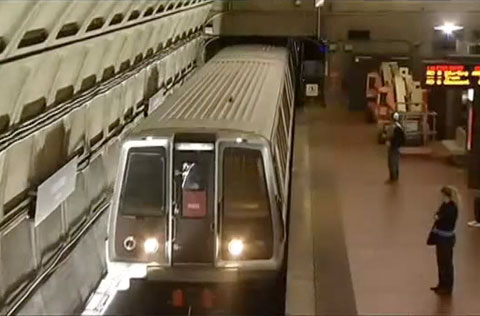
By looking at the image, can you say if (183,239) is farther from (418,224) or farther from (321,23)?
(321,23)

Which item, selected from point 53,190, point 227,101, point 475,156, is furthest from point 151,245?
point 475,156

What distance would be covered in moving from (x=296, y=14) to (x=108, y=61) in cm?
1061

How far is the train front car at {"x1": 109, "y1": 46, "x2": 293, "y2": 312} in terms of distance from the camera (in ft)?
29.0

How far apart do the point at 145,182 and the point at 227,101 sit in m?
1.79

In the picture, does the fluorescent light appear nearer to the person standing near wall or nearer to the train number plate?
the person standing near wall

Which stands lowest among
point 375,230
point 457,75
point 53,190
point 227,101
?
point 375,230

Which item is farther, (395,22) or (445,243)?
(395,22)

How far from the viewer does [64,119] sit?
11578 mm

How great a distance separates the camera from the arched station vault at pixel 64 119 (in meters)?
8.38

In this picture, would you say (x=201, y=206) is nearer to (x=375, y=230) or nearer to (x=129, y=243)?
(x=129, y=243)

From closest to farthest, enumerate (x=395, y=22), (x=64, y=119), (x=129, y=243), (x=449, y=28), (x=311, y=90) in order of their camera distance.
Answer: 1. (x=129, y=243)
2. (x=64, y=119)
3. (x=311, y=90)
4. (x=449, y=28)
5. (x=395, y=22)

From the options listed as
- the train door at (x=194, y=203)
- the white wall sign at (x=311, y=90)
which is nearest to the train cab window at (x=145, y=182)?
the train door at (x=194, y=203)

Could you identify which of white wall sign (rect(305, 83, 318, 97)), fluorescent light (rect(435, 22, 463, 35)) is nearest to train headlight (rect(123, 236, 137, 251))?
white wall sign (rect(305, 83, 318, 97))

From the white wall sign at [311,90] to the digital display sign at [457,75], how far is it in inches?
263
